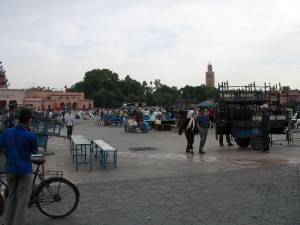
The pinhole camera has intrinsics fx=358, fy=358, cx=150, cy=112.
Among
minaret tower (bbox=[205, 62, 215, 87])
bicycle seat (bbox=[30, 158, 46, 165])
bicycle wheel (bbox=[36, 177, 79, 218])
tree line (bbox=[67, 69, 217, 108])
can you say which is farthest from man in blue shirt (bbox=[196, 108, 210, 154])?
minaret tower (bbox=[205, 62, 215, 87])

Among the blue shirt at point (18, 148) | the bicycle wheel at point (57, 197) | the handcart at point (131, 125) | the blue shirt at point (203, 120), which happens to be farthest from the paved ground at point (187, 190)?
the handcart at point (131, 125)

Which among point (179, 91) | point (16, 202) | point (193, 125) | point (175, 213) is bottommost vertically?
point (175, 213)

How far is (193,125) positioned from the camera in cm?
1241

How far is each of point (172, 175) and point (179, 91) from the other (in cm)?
11440

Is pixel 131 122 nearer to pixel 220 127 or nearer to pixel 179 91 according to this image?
pixel 220 127

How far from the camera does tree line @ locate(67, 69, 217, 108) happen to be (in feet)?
348

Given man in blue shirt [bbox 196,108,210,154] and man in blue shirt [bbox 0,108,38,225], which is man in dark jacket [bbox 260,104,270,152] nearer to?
man in blue shirt [bbox 196,108,210,154]

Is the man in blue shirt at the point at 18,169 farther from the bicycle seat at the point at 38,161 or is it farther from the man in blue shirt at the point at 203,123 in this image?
the man in blue shirt at the point at 203,123

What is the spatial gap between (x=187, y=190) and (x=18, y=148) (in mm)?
3594

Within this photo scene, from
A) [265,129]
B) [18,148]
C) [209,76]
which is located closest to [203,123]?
[265,129]

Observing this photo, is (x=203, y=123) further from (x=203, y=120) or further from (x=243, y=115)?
(x=243, y=115)

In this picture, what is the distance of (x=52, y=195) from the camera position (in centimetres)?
543

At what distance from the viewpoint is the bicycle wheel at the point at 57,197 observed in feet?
17.6

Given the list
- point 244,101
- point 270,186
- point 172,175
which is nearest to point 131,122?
point 244,101
